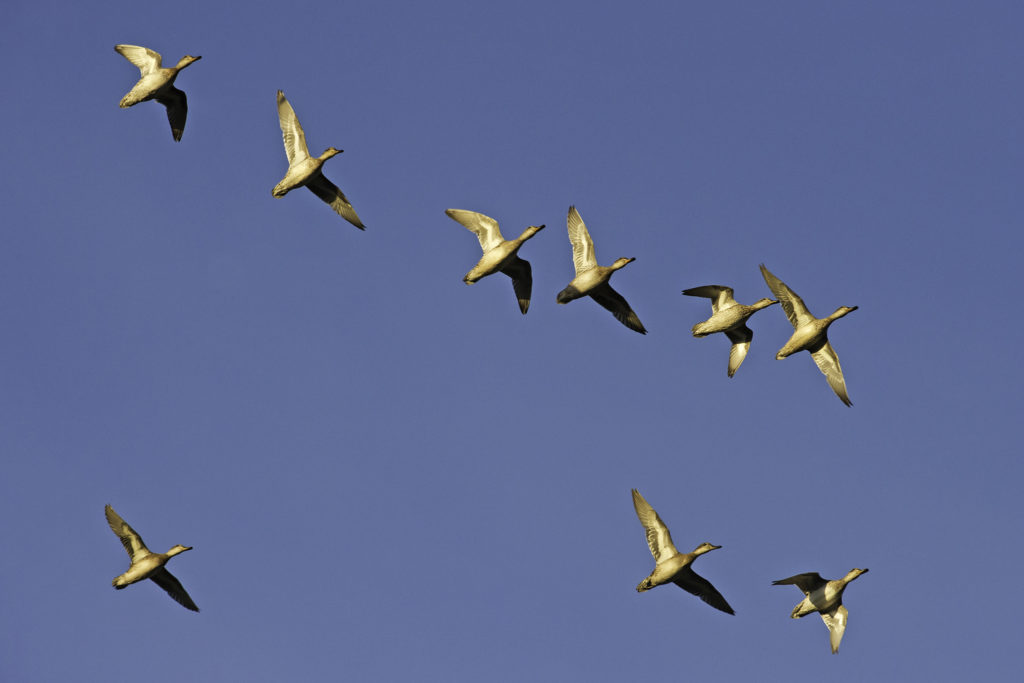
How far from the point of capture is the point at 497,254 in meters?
46.4

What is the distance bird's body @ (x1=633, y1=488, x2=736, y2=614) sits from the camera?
146 feet

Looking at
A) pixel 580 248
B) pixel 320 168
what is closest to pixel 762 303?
pixel 580 248

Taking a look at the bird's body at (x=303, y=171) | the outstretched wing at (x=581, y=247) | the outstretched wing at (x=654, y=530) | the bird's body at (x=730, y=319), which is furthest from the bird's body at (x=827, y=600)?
the bird's body at (x=303, y=171)

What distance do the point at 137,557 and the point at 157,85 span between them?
16.4 m

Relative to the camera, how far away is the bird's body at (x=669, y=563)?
146ft

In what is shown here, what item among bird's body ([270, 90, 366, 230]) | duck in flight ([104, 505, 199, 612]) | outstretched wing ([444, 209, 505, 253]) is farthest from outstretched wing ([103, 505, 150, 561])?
outstretched wing ([444, 209, 505, 253])

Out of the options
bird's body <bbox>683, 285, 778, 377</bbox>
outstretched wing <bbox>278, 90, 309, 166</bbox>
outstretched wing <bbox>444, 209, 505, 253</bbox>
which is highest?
outstretched wing <bbox>278, 90, 309, 166</bbox>

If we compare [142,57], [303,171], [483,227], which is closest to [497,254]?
[483,227]

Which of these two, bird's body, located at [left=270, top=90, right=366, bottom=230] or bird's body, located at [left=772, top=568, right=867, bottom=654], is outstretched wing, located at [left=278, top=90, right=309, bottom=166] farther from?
bird's body, located at [left=772, top=568, right=867, bottom=654]

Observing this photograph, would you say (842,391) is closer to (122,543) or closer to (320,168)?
(320,168)

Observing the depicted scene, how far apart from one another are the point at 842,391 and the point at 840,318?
2.53 meters

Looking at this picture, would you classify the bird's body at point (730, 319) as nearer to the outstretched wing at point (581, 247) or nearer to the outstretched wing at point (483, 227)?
the outstretched wing at point (581, 247)

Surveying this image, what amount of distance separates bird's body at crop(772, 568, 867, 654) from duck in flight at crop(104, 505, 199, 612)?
2085 centimetres

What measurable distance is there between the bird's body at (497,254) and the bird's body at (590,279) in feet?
4.68
